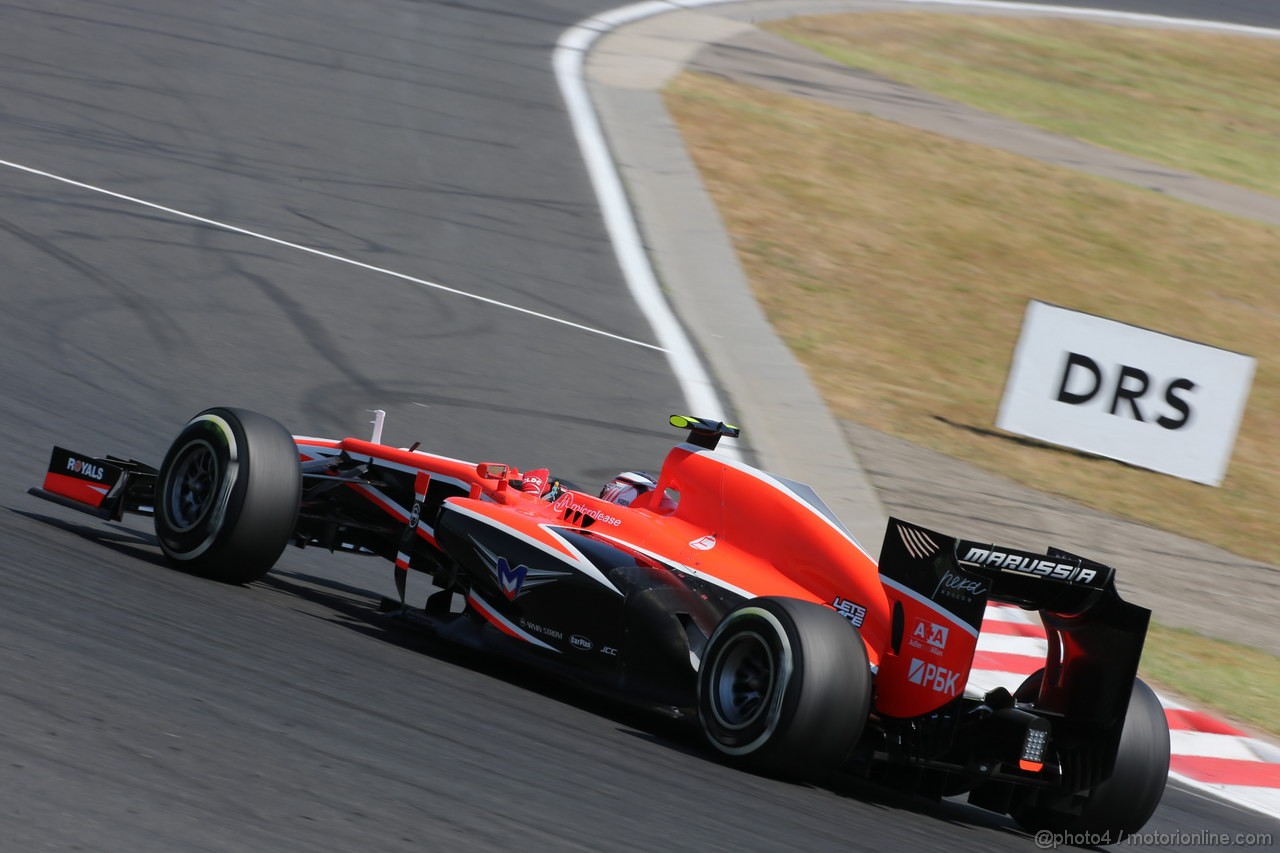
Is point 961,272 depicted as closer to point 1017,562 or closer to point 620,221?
point 620,221

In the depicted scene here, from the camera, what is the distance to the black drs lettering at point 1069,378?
13.5 m

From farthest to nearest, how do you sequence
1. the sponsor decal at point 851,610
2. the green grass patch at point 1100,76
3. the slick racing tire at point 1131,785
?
the green grass patch at point 1100,76
the sponsor decal at point 851,610
the slick racing tire at point 1131,785

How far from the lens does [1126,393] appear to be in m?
13.6

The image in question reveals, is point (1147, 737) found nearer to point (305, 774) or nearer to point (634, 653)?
point (634, 653)

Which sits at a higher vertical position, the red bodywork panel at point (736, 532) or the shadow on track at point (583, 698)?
the red bodywork panel at point (736, 532)

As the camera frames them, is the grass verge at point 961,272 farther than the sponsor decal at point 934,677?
Yes

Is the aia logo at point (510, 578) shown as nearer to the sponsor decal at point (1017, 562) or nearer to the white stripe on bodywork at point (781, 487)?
the white stripe on bodywork at point (781, 487)

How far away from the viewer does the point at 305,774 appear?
14.1 feet

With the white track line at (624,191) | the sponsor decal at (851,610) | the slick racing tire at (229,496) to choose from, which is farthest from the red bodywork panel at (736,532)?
the white track line at (624,191)

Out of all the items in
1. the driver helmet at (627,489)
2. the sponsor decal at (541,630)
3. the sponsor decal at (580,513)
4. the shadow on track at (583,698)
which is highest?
the driver helmet at (627,489)

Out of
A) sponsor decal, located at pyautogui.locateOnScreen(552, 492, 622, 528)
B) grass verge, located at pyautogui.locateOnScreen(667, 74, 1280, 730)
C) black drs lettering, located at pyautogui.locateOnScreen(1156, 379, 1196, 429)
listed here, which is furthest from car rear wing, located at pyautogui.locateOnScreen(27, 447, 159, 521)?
black drs lettering, located at pyautogui.locateOnScreen(1156, 379, 1196, 429)

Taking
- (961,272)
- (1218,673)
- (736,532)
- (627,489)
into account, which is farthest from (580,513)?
(961,272)

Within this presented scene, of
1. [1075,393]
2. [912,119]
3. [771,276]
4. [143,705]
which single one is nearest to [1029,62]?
[912,119]

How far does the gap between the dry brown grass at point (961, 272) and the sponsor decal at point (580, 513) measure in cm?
700
